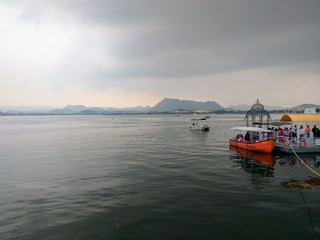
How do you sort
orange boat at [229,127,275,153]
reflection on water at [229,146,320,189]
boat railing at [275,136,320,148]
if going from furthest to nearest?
orange boat at [229,127,275,153] < boat railing at [275,136,320,148] < reflection on water at [229,146,320,189]

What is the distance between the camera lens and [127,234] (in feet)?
46.7

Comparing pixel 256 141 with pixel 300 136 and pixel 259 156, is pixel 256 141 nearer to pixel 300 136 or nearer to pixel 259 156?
pixel 259 156

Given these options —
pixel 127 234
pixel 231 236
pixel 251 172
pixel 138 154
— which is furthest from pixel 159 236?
pixel 138 154

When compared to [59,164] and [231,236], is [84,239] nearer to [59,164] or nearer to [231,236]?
[231,236]

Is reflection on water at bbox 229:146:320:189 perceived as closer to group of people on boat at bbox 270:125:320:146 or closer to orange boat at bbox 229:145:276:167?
orange boat at bbox 229:145:276:167

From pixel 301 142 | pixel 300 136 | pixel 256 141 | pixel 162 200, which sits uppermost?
pixel 300 136

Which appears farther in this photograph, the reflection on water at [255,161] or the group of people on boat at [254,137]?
the group of people on boat at [254,137]

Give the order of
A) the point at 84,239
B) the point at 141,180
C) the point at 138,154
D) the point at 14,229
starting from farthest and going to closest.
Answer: the point at 138,154, the point at 141,180, the point at 14,229, the point at 84,239

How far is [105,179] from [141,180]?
3729mm

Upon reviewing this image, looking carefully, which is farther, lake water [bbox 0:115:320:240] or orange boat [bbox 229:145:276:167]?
orange boat [bbox 229:145:276:167]

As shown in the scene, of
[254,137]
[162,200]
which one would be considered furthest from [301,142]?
[162,200]

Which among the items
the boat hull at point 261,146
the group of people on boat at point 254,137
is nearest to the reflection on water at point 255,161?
the boat hull at point 261,146

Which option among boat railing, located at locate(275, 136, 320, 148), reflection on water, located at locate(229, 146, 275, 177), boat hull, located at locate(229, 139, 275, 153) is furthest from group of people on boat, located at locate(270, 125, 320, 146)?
reflection on water, located at locate(229, 146, 275, 177)

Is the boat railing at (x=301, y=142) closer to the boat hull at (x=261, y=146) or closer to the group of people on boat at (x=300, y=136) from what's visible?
the group of people on boat at (x=300, y=136)
